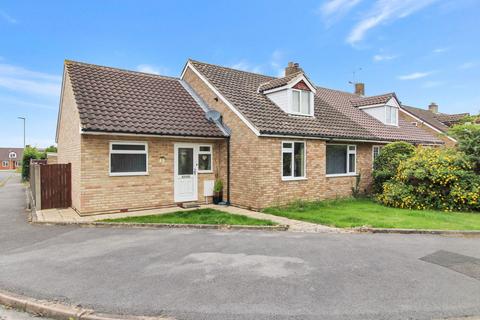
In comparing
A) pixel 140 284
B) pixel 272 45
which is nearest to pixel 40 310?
pixel 140 284

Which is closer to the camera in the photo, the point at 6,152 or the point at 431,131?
the point at 431,131

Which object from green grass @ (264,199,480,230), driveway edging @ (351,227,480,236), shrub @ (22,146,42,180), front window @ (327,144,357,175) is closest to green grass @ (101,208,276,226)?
green grass @ (264,199,480,230)

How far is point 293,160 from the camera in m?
12.5

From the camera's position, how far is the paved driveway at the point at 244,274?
4.01 m

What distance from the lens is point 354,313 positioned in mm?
3838

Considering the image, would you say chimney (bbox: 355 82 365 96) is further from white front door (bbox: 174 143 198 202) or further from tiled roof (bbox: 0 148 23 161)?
tiled roof (bbox: 0 148 23 161)

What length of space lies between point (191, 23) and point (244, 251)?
1405 cm

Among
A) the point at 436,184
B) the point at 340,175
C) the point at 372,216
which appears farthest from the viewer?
the point at 340,175

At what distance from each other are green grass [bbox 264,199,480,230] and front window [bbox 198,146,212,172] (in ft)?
11.5

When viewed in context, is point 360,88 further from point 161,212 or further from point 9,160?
point 9,160

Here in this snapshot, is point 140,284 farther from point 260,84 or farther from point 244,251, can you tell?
point 260,84

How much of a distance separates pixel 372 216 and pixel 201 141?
730cm

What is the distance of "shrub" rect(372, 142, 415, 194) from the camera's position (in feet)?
47.1

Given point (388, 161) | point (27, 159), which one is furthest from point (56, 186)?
point (27, 159)
